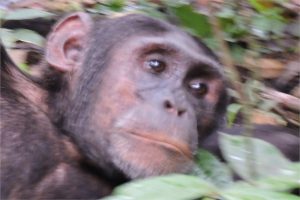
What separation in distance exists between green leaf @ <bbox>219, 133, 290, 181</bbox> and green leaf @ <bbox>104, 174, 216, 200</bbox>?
0.29 meters

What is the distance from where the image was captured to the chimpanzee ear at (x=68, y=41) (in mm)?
2994

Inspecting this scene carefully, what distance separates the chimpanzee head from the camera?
2535 millimetres

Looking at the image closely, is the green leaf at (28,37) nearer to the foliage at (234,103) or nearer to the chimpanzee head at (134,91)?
the foliage at (234,103)

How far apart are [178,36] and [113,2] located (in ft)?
3.11

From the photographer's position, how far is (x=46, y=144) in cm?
267

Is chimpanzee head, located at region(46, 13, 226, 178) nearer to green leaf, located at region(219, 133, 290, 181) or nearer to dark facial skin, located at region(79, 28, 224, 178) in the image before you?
dark facial skin, located at region(79, 28, 224, 178)

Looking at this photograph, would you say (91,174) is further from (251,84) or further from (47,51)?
(251,84)

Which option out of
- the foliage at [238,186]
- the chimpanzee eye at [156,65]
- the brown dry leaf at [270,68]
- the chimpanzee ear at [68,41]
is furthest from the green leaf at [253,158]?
the brown dry leaf at [270,68]

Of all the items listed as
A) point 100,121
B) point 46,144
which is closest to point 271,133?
point 100,121

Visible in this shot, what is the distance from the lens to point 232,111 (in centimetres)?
350

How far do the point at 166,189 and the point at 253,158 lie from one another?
0.47 metres

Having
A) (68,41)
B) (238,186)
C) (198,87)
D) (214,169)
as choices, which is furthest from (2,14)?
(238,186)

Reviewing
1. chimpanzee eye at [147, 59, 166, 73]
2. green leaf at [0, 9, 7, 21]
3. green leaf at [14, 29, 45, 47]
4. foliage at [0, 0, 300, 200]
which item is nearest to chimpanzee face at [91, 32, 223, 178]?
chimpanzee eye at [147, 59, 166, 73]

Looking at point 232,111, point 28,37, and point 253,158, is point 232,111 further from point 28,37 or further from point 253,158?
point 253,158
